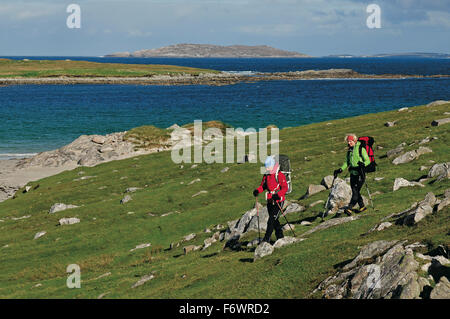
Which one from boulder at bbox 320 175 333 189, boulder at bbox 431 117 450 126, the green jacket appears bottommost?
boulder at bbox 320 175 333 189

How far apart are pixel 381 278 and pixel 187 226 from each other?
19073 mm

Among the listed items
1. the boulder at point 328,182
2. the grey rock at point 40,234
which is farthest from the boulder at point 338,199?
the grey rock at point 40,234

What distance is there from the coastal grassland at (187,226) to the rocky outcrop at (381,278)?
101 cm

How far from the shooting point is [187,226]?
30.9 meters

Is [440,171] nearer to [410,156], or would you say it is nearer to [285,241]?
[410,156]

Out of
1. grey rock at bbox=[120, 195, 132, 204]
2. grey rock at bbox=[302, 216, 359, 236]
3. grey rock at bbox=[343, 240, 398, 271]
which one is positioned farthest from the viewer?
grey rock at bbox=[120, 195, 132, 204]

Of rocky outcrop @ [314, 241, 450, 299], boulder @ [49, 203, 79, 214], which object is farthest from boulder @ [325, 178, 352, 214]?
boulder @ [49, 203, 79, 214]

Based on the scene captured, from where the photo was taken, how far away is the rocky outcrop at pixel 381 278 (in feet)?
39.2

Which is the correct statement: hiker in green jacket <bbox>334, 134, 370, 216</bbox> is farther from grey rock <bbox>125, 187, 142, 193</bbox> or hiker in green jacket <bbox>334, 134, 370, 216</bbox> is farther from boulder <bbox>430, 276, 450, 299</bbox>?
grey rock <bbox>125, 187, 142, 193</bbox>

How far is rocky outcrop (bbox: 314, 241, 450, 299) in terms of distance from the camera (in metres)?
12.0

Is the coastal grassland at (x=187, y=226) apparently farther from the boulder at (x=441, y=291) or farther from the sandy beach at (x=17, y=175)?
the boulder at (x=441, y=291)

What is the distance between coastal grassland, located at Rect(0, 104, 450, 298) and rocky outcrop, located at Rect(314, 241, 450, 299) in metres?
1.01

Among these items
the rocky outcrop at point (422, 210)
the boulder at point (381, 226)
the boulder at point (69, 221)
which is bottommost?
the boulder at point (69, 221)

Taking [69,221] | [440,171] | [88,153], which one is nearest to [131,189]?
[69,221]
